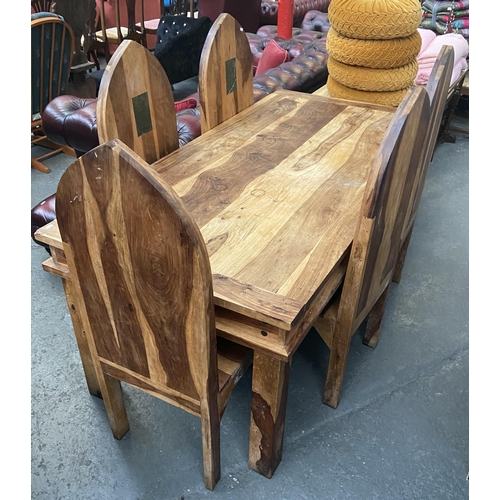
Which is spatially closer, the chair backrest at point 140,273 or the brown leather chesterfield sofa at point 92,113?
the chair backrest at point 140,273

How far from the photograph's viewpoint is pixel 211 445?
1.18m

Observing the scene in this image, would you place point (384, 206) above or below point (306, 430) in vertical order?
above

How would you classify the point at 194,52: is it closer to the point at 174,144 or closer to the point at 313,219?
the point at 174,144

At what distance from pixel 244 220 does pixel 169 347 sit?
0.40 m

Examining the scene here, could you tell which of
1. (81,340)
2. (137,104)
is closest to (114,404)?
(81,340)

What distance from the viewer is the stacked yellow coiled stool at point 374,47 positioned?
184 cm

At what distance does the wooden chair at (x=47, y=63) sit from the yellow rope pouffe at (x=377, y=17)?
1916 mm

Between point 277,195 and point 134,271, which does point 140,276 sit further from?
point 277,195

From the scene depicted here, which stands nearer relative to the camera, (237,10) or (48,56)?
(48,56)

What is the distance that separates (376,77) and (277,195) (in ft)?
3.28

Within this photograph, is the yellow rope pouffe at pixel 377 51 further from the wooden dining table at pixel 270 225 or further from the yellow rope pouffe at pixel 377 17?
the wooden dining table at pixel 270 225

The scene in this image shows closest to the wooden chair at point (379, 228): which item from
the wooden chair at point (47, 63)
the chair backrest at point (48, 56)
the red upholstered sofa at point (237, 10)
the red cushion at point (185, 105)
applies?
the red cushion at point (185, 105)

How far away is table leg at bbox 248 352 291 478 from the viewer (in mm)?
1098

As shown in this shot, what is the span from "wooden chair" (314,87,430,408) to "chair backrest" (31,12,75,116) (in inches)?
102
